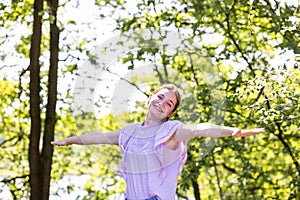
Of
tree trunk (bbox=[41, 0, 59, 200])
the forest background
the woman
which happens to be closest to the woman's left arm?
the woman

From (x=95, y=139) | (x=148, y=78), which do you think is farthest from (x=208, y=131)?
(x=148, y=78)

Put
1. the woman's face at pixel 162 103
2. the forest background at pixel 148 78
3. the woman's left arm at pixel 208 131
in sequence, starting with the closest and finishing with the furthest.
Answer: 1. the woman's left arm at pixel 208 131
2. the woman's face at pixel 162 103
3. the forest background at pixel 148 78

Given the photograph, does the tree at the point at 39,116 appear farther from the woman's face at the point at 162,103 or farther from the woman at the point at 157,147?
the woman's face at the point at 162,103

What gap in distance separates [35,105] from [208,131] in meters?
2.51

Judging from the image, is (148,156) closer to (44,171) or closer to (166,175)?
(166,175)

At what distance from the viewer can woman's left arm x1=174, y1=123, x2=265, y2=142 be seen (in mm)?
2329

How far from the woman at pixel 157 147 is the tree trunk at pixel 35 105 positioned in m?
2.08

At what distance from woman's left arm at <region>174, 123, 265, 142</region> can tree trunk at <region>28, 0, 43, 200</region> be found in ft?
7.80

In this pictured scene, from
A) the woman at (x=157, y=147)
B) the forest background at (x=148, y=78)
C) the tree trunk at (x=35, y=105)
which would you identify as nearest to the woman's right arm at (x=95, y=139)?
the woman at (x=157, y=147)

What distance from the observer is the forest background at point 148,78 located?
3771 mm

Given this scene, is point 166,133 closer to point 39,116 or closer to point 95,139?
point 95,139

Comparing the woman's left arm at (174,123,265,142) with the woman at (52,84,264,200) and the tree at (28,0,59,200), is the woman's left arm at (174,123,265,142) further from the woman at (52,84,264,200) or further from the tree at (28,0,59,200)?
the tree at (28,0,59,200)

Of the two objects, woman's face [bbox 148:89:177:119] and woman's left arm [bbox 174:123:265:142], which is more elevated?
woman's face [bbox 148:89:177:119]

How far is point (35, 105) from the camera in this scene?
4.71 meters
